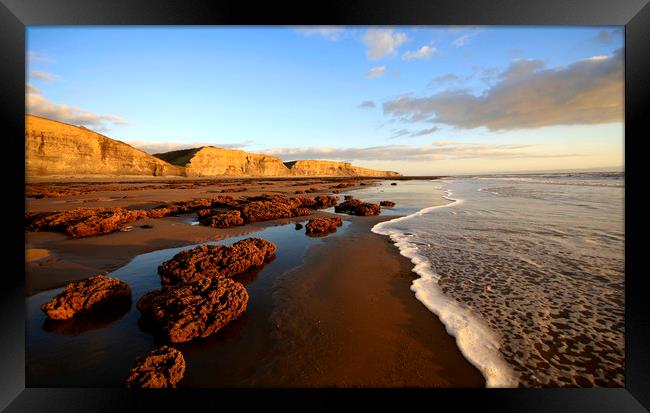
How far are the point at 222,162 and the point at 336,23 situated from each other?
292 feet

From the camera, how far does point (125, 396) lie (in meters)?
1.97

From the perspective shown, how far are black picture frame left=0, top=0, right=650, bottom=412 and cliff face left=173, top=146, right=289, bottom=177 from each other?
260 feet

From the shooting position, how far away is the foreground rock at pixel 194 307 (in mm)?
2369

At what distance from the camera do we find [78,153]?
47.2 m

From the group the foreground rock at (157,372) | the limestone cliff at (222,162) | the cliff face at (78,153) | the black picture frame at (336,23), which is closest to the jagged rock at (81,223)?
the black picture frame at (336,23)

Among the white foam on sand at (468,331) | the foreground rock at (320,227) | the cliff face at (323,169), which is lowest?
the white foam on sand at (468,331)

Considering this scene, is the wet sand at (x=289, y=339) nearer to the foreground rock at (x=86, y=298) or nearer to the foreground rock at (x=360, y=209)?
the foreground rock at (x=86, y=298)

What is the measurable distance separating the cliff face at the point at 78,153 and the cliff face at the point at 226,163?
17.0 m

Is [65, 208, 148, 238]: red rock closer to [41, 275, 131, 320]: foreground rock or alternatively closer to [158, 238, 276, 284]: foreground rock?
[158, 238, 276, 284]: foreground rock

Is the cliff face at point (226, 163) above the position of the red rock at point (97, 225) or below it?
above

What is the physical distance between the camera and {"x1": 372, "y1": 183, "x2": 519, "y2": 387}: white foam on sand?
2.10m

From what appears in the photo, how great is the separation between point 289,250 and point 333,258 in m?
0.98

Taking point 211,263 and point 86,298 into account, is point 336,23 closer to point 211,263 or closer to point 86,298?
point 211,263

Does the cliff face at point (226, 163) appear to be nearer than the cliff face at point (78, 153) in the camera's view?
No
